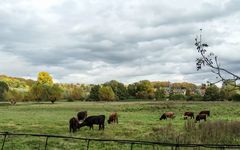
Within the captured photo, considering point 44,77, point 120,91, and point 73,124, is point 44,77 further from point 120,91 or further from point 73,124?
point 73,124

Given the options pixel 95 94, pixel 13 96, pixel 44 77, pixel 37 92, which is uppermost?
pixel 44 77

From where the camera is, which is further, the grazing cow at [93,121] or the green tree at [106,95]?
the green tree at [106,95]

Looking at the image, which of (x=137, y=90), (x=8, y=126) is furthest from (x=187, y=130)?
(x=137, y=90)

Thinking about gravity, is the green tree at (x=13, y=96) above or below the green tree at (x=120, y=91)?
below


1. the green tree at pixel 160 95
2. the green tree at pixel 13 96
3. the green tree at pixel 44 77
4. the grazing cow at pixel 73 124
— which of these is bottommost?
the grazing cow at pixel 73 124

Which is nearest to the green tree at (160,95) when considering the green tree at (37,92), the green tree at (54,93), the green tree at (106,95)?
the green tree at (106,95)

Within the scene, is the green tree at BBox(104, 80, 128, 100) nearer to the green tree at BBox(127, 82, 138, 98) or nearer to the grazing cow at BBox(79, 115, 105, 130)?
the green tree at BBox(127, 82, 138, 98)

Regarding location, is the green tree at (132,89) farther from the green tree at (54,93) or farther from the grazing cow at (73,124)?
the grazing cow at (73,124)

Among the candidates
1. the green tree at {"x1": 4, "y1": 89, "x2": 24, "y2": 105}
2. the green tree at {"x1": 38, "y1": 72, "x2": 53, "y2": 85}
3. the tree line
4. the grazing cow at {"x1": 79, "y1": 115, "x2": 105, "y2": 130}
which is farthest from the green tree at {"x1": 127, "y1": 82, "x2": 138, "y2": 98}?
the grazing cow at {"x1": 79, "y1": 115, "x2": 105, "y2": 130}

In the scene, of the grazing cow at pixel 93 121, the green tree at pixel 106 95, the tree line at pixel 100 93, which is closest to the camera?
the grazing cow at pixel 93 121

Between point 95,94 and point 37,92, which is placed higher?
point 95,94

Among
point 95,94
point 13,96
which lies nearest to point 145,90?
point 95,94

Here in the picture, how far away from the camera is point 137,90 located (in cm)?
15662

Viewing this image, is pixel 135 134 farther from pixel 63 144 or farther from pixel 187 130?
pixel 63 144
